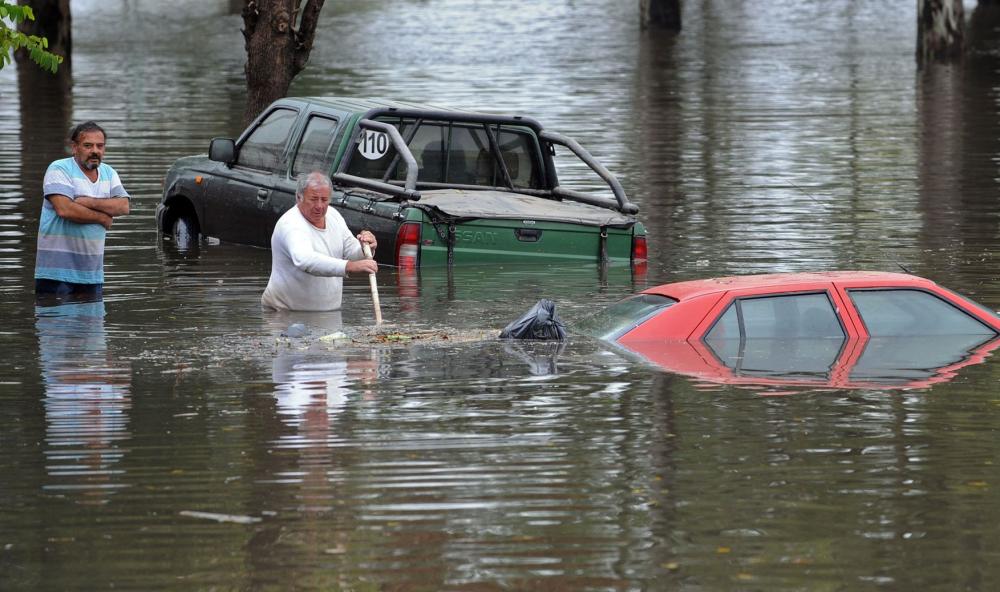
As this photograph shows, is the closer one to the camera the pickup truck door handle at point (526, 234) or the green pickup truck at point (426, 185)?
the green pickup truck at point (426, 185)

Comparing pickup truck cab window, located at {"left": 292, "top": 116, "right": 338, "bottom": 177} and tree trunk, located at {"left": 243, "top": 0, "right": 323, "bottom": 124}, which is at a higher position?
tree trunk, located at {"left": 243, "top": 0, "right": 323, "bottom": 124}

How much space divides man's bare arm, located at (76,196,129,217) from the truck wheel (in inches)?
199

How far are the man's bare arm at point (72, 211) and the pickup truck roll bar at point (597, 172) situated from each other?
493cm

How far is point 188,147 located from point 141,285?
1217cm

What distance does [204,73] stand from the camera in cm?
4550

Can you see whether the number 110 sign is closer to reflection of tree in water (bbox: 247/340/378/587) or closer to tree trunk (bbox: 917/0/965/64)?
reflection of tree in water (bbox: 247/340/378/587)

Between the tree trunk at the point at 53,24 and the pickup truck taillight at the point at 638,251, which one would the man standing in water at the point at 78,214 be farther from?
the tree trunk at the point at 53,24

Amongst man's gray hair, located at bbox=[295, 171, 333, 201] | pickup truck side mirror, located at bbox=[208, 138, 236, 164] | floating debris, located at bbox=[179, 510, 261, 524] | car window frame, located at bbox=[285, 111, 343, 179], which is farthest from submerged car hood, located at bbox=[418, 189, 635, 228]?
floating debris, located at bbox=[179, 510, 261, 524]

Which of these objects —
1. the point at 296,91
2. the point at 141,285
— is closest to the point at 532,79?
the point at 296,91

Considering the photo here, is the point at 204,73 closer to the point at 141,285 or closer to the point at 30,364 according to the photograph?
the point at 141,285

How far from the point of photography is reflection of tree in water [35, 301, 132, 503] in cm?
996

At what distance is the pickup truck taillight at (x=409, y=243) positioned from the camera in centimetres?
1700

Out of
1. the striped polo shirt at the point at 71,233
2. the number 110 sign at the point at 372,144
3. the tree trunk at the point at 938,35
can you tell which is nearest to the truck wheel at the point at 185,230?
the number 110 sign at the point at 372,144

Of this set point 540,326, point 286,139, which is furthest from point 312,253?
point 286,139
